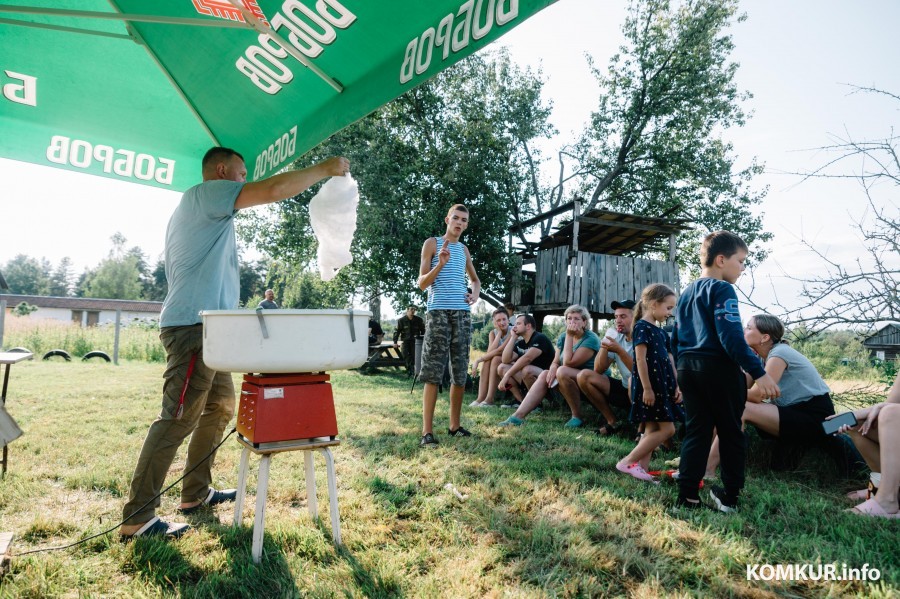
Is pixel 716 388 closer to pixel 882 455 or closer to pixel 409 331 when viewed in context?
pixel 882 455

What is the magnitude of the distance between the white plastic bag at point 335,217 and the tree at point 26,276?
3981 inches

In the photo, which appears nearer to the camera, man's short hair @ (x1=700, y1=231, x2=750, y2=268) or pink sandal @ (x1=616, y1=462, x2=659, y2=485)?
man's short hair @ (x1=700, y1=231, x2=750, y2=268)

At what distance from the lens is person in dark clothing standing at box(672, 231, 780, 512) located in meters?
2.62

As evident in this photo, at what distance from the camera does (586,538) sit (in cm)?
218

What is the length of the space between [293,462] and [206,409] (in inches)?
41.2

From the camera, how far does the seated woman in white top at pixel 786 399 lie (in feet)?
10.7

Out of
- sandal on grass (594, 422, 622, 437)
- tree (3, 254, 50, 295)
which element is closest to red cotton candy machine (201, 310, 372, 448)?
sandal on grass (594, 422, 622, 437)

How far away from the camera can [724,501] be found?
2.63 metres

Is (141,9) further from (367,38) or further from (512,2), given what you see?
(512,2)

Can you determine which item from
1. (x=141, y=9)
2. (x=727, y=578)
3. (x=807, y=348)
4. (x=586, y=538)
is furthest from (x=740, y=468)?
(x=141, y=9)

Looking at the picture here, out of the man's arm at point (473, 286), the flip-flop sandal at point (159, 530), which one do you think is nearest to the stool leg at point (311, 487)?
the flip-flop sandal at point (159, 530)

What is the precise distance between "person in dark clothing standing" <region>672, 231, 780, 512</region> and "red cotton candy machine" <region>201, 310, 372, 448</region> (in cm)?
187

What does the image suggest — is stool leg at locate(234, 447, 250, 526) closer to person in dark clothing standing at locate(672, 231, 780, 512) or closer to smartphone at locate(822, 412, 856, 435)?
person in dark clothing standing at locate(672, 231, 780, 512)

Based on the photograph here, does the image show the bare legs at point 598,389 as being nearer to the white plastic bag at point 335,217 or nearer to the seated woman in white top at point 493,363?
the seated woman in white top at point 493,363
